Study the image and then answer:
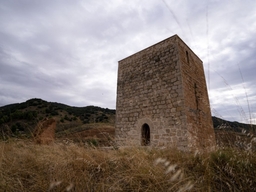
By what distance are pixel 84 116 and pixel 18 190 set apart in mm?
23140

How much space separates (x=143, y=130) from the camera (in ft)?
20.4

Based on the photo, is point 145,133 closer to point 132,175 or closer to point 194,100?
point 194,100

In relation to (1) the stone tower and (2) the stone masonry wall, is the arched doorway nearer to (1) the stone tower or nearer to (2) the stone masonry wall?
(1) the stone tower

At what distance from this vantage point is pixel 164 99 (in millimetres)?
5727

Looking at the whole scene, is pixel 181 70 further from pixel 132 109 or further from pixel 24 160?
pixel 24 160

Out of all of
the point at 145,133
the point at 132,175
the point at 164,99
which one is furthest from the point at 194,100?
the point at 132,175

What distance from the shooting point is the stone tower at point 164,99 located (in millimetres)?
5238

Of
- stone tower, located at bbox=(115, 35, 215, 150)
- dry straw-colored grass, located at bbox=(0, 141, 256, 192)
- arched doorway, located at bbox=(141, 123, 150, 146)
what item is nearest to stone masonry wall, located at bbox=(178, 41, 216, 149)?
stone tower, located at bbox=(115, 35, 215, 150)

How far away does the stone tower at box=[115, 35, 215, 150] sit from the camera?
5.24 meters


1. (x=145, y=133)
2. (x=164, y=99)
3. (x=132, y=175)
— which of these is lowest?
(x=132, y=175)

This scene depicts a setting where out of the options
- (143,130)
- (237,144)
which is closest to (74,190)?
(237,144)

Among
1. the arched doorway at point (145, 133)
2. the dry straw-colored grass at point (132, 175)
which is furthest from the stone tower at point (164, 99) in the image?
the dry straw-colored grass at point (132, 175)

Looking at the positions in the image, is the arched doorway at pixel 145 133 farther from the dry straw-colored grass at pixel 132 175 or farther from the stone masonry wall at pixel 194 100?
the dry straw-colored grass at pixel 132 175

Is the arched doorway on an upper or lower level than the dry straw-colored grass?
upper
